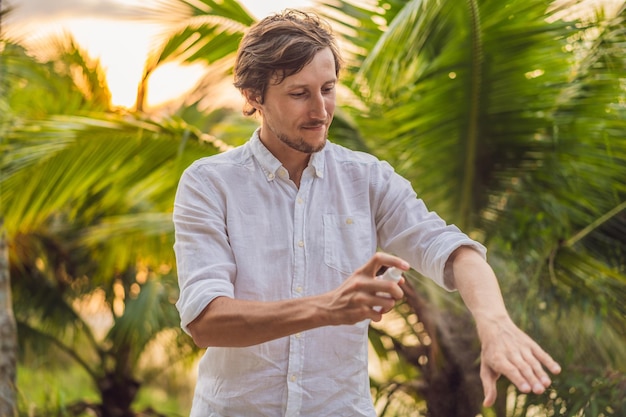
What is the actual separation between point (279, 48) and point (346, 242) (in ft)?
1.27

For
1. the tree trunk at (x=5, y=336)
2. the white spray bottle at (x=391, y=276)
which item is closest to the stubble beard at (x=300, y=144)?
the white spray bottle at (x=391, y=276)

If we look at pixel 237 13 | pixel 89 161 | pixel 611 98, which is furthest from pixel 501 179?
pixel 89 161

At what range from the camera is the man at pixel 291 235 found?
1567 mm

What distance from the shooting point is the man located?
1.57 m

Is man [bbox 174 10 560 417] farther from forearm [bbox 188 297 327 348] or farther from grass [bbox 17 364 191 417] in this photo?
grass [bbox 17 364 191 417]

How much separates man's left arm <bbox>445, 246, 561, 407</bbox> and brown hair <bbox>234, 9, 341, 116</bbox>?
1.50ft

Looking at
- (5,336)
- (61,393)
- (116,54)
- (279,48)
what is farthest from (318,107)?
(116,54)

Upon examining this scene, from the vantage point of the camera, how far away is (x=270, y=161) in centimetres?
172

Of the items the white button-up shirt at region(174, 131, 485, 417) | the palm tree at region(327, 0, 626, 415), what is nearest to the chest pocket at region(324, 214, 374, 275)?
the white button-up shirt at region(174, 131, 485, 417)

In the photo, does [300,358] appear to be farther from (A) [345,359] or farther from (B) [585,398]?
(B) [585,398]

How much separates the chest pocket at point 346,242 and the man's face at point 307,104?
0.15 metres

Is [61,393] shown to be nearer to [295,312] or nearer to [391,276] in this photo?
[295,312]

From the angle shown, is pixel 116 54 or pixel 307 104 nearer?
pixel 307 104

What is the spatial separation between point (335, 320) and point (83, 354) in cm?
744
